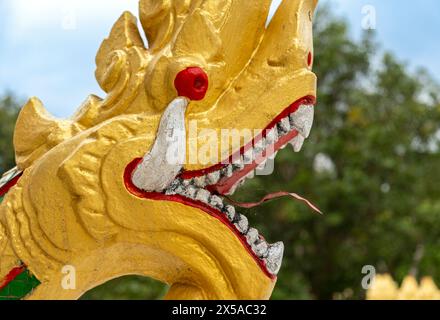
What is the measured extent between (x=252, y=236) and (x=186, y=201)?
0.18 m

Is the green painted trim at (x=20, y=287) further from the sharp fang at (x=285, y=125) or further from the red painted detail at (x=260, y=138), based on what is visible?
the sharp fang at (x=285, y=125)

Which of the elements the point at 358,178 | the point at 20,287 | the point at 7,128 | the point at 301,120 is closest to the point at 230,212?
the point at 301,120

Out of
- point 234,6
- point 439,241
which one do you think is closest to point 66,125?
point 234,6

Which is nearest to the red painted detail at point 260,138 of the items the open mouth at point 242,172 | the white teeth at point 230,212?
the open mouth at point 242,172

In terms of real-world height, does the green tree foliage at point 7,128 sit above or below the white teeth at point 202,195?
below

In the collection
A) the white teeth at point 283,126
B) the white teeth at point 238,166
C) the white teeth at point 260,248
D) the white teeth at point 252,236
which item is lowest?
the white teeth at point 260,248

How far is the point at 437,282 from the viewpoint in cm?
1018

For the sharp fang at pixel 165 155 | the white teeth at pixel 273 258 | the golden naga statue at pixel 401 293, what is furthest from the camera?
the golden naga statue at pixel 401 293

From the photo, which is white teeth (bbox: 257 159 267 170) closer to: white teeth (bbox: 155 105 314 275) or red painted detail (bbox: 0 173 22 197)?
white teeth (bbox: 155 105 314 275)

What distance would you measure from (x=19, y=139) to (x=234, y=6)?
626 millimetres

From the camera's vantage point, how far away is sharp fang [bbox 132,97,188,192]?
156cm

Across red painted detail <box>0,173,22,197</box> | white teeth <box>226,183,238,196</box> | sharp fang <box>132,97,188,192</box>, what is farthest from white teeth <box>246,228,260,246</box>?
red painted detail <box>0,173,22,197</box>

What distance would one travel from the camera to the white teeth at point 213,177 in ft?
5.34
